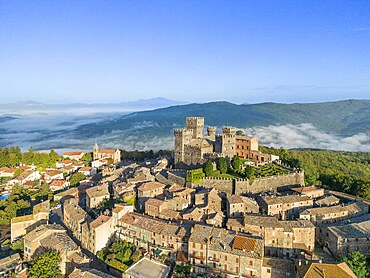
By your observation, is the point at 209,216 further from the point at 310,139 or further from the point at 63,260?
the point at 310,139

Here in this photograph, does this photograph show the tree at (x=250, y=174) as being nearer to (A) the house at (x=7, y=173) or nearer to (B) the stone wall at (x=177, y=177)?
(B) the stone wall at (x=177, y=177)

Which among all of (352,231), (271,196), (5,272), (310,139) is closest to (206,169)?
(271,196)

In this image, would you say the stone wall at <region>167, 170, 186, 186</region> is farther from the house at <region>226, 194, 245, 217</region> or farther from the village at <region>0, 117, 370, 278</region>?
the house at <region>226, 194, 245, 217</region>

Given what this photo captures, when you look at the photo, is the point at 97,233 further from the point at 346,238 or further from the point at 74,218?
the point at 346,238

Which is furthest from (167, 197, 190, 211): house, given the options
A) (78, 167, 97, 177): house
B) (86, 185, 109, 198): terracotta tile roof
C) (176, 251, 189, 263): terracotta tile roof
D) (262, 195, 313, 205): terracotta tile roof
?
(78, 167, 97, 177): house

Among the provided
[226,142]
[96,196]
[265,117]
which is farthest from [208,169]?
[265,117]

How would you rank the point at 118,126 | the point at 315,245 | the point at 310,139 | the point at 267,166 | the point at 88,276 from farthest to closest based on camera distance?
the point at 118,126 → the point at 310,139 → the point at 267,166 → the point at 315,245 → the point at 88,276
